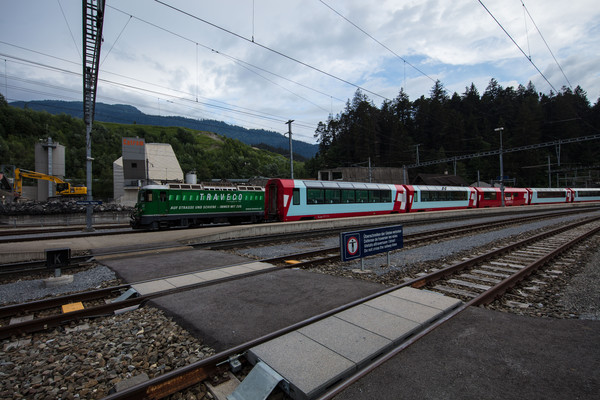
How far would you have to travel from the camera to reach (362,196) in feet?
78.2

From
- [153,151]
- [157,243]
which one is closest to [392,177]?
[153,151]

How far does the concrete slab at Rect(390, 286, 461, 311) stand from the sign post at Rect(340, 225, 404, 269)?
5.95ft

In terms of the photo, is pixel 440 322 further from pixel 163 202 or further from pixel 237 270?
pixel 163 202

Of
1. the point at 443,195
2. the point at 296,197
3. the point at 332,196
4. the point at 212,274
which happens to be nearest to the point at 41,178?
the point at 296,197

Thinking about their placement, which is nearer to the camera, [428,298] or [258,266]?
[428,298]

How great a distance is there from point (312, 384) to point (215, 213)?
1827 cm

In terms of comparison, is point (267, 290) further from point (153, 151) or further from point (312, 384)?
point (153, 151)

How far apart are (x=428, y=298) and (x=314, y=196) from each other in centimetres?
1564

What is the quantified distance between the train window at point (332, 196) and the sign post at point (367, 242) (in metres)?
12.9

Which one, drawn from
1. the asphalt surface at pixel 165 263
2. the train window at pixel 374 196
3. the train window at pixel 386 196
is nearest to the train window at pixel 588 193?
the train window at pixel 386 196

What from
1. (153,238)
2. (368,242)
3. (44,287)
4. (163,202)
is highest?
(163,202)

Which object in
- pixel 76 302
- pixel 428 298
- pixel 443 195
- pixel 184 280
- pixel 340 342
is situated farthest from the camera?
pixel 443 195

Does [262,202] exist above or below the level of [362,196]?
below

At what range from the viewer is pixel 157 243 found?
42.2 ft
